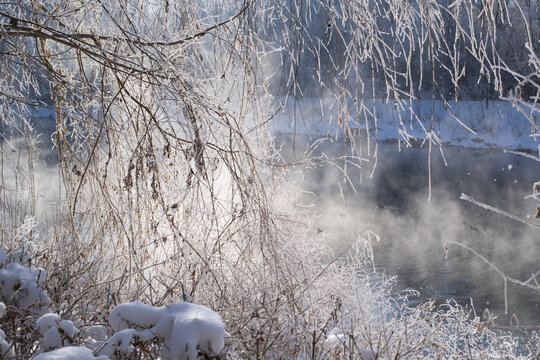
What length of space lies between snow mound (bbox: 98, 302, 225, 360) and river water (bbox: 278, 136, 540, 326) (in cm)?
346

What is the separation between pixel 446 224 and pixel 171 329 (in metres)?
9.54

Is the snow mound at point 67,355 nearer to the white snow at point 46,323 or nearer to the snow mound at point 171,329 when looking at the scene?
the snow mound at point 171,329

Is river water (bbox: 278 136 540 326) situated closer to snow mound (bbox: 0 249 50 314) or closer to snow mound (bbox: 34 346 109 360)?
snow mound (bbox: 0 249 50 314)

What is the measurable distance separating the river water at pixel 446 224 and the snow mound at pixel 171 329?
3.46 metres

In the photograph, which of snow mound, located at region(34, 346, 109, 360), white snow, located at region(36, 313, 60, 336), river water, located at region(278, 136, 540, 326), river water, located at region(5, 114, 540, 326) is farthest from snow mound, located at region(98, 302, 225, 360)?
river water, located at region(278, 136, 540, 326)

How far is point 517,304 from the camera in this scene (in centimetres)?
691

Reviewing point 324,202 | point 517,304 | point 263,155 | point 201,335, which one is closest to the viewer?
point 201,335

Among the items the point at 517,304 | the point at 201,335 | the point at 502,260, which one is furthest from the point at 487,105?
the point at 201,335

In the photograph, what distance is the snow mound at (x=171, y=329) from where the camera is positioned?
1.08m

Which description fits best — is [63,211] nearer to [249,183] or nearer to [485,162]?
[249,183]

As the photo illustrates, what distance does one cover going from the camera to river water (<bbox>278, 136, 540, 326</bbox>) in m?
7.28

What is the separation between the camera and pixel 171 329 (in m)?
1.14

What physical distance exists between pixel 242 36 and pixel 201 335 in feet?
3.77

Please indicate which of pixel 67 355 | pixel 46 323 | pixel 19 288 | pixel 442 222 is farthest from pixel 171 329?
pixel 442 222
